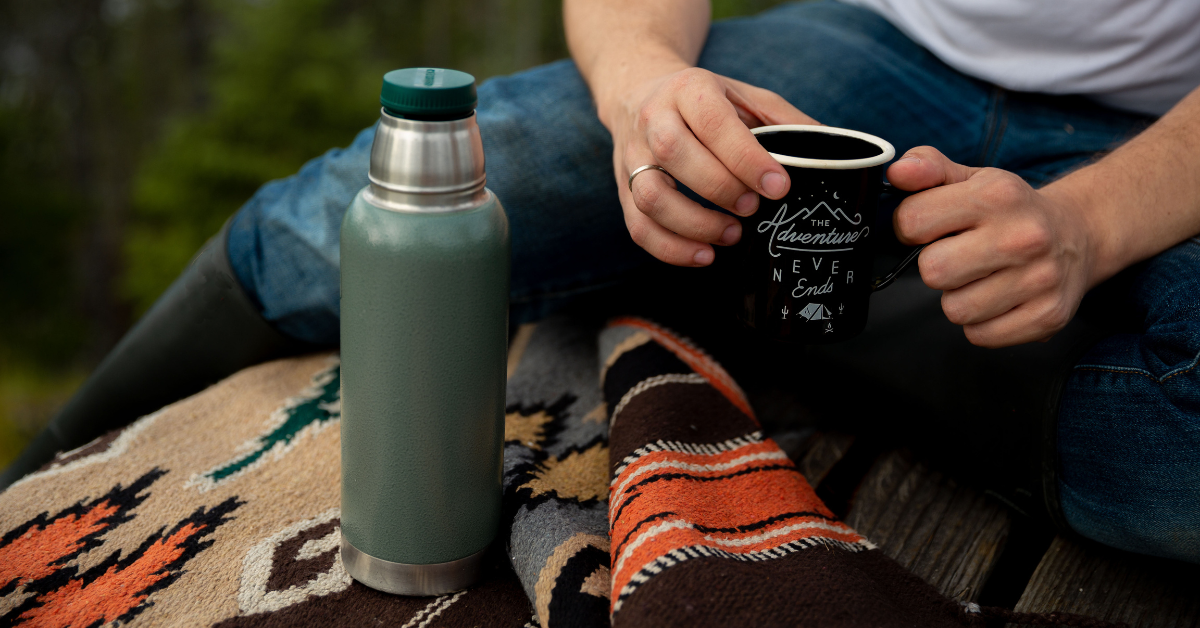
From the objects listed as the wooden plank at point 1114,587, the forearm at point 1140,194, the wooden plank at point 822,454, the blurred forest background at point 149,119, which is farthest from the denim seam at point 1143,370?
the blurred forest background at point 149,119

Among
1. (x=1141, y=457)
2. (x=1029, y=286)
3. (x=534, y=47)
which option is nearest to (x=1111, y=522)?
(x=1141, y=457)

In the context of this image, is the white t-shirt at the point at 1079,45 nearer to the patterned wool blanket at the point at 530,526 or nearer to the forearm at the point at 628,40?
the forearm at the point at 628,40

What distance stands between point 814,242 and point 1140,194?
45cm

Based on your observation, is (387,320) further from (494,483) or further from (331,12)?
(331,12)

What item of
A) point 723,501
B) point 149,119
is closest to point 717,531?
point 723,501

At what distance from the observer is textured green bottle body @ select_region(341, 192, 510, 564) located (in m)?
0.70

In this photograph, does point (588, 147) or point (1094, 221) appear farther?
point (588, 147)

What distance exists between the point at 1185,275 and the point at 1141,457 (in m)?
0.22

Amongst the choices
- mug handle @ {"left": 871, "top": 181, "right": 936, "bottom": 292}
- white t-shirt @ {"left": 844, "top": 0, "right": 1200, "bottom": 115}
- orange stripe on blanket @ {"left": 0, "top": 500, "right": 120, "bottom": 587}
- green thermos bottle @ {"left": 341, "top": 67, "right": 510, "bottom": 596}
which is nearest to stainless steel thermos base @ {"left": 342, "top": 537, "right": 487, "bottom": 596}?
green thermos bottle @ {"left": 341, "top": 67, "right": 510, "bottom": 596}

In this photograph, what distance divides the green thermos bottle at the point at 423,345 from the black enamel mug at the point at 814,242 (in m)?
0.25

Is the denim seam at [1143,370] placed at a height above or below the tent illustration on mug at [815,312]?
below

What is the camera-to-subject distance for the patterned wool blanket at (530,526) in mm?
777

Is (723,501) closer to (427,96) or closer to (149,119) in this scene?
(427,96)

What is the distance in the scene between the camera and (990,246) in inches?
31.9
